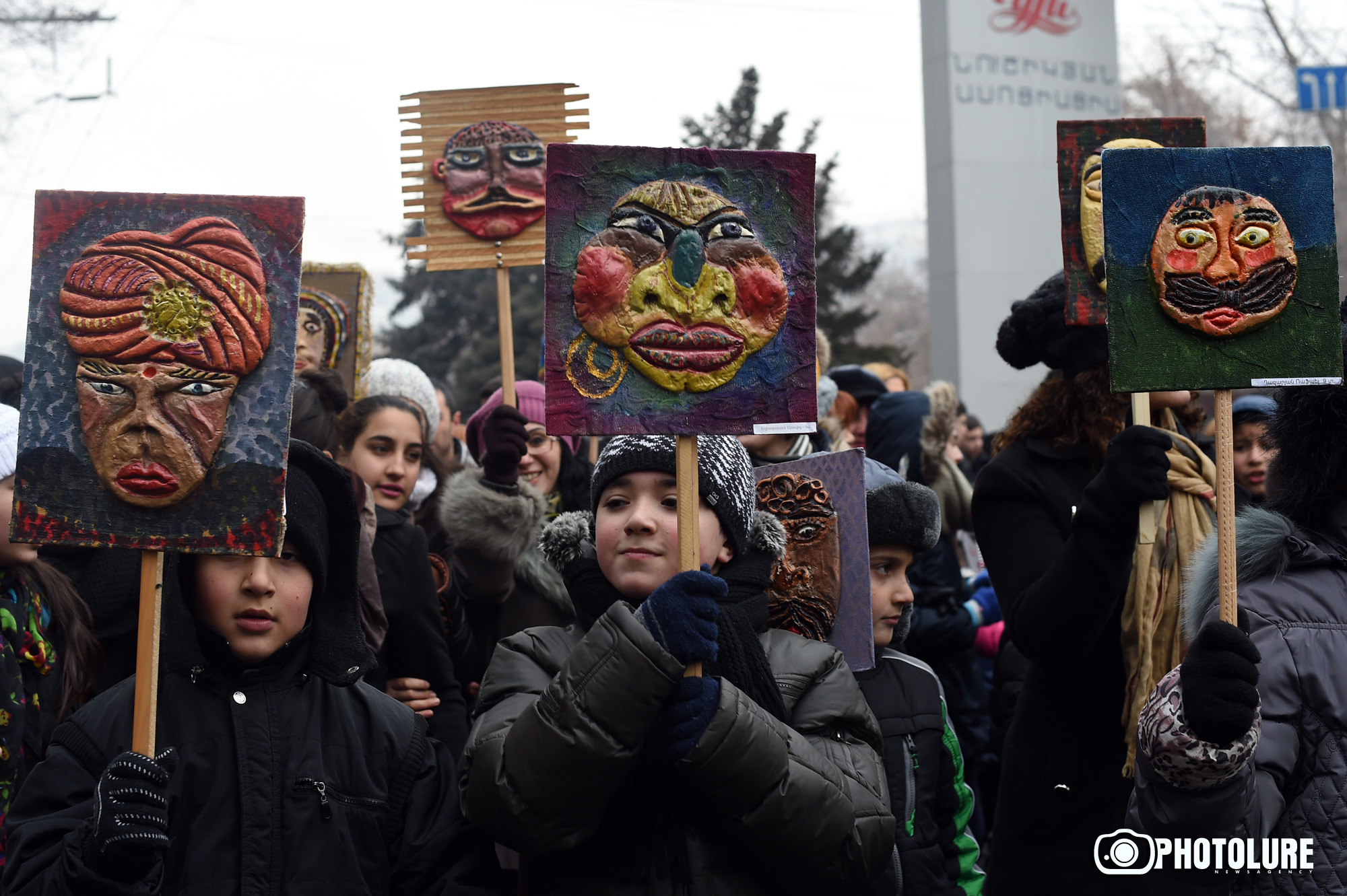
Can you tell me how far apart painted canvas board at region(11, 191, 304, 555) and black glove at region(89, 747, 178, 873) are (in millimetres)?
461

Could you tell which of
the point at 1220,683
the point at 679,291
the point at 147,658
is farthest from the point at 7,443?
the point at 1220,683

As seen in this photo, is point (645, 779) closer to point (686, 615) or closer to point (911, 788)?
point (686, 615)

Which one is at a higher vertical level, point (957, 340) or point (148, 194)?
point (957, 340)

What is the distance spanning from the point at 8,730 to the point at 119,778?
1002 mm

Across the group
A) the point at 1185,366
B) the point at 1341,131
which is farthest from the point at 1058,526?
the point at 1341,131

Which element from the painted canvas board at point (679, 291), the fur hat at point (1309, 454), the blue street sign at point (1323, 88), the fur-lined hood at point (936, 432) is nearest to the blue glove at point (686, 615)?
the painted canvas board at point (679, 291)

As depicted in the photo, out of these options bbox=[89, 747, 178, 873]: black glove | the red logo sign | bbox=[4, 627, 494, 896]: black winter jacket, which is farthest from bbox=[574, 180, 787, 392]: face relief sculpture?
the red logo sign

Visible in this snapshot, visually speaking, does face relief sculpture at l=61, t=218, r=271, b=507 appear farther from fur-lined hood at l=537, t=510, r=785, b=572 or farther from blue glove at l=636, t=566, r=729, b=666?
blue glove at l=636, t=566, r=729, b=666

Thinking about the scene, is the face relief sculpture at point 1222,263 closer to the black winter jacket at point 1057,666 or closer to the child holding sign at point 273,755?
the black winter jacket at point 1057,666

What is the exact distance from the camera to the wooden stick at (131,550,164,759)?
236 centimetres

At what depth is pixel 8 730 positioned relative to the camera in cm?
302

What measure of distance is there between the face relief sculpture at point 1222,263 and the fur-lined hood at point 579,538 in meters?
1.03

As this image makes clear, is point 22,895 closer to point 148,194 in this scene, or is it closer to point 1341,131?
point 148,194

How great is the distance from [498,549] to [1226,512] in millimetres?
2546
